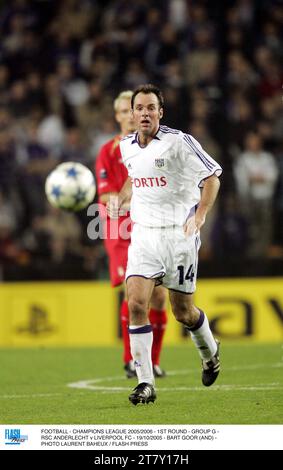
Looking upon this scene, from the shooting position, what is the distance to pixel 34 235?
13.6 m

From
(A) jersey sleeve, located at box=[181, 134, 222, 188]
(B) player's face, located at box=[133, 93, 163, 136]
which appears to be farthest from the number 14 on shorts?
(B) player's face, located at box=[133, 93, 163, 136]

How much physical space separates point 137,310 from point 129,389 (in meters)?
1.30

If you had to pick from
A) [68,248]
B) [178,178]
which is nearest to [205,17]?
[68,248]

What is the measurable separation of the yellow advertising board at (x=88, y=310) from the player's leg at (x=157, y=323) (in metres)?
4.05

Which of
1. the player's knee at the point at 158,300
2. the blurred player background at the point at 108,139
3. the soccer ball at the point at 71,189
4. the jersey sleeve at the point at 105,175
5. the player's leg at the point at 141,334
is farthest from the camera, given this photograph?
the blurred player background at the point at 108,139

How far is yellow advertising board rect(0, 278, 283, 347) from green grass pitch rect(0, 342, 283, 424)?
4.01ft

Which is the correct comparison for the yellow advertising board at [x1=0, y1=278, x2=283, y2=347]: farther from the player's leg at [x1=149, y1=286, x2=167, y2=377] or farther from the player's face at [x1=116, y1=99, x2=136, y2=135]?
the player's face at [x1=116, y1=99, x2=136, y2=135]

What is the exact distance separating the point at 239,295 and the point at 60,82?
423 cm

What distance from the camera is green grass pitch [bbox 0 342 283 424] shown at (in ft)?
22.3

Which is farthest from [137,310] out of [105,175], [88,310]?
[88,310]

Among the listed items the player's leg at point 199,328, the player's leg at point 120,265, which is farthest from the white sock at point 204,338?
the player's leg at point 120,265

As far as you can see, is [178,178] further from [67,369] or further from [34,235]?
[34,235]

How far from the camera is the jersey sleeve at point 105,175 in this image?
9438 mm

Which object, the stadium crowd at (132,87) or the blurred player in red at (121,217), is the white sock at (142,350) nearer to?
the blurred player in red at (121,217)
